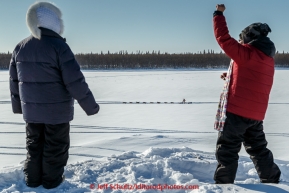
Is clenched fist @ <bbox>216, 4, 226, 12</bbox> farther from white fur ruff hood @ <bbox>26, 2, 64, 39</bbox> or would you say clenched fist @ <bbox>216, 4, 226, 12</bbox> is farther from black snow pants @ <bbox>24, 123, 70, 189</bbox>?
black snow pants @ <bbox>24, 123, 70, 189</bbox>

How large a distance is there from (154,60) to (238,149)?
3538 cm

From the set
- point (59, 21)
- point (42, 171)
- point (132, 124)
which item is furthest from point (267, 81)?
point (132, 124)

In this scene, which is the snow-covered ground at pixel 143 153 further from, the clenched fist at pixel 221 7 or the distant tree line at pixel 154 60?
the distant tree line at pixel 154 60

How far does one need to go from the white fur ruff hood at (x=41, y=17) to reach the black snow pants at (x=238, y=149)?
57.8 inches

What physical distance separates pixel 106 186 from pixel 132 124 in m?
3.51

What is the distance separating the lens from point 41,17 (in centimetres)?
233

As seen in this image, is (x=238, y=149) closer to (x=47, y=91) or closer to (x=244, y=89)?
(x=244, y=89)

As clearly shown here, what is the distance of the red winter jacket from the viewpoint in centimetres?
221

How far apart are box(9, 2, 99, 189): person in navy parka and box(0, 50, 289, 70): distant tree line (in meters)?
33.7

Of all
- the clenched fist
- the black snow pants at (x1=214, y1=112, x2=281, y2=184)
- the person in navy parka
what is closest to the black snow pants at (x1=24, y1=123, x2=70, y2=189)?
the person in navy parka

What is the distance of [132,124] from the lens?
5.81m

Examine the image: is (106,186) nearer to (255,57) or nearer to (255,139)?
(255,139)

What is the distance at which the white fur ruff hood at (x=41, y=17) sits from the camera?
2.32 meters

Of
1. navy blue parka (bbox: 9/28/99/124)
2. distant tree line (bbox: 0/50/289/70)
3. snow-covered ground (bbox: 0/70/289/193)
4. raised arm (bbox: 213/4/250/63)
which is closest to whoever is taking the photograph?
raised arm (bbox: 213/4/250/63)
